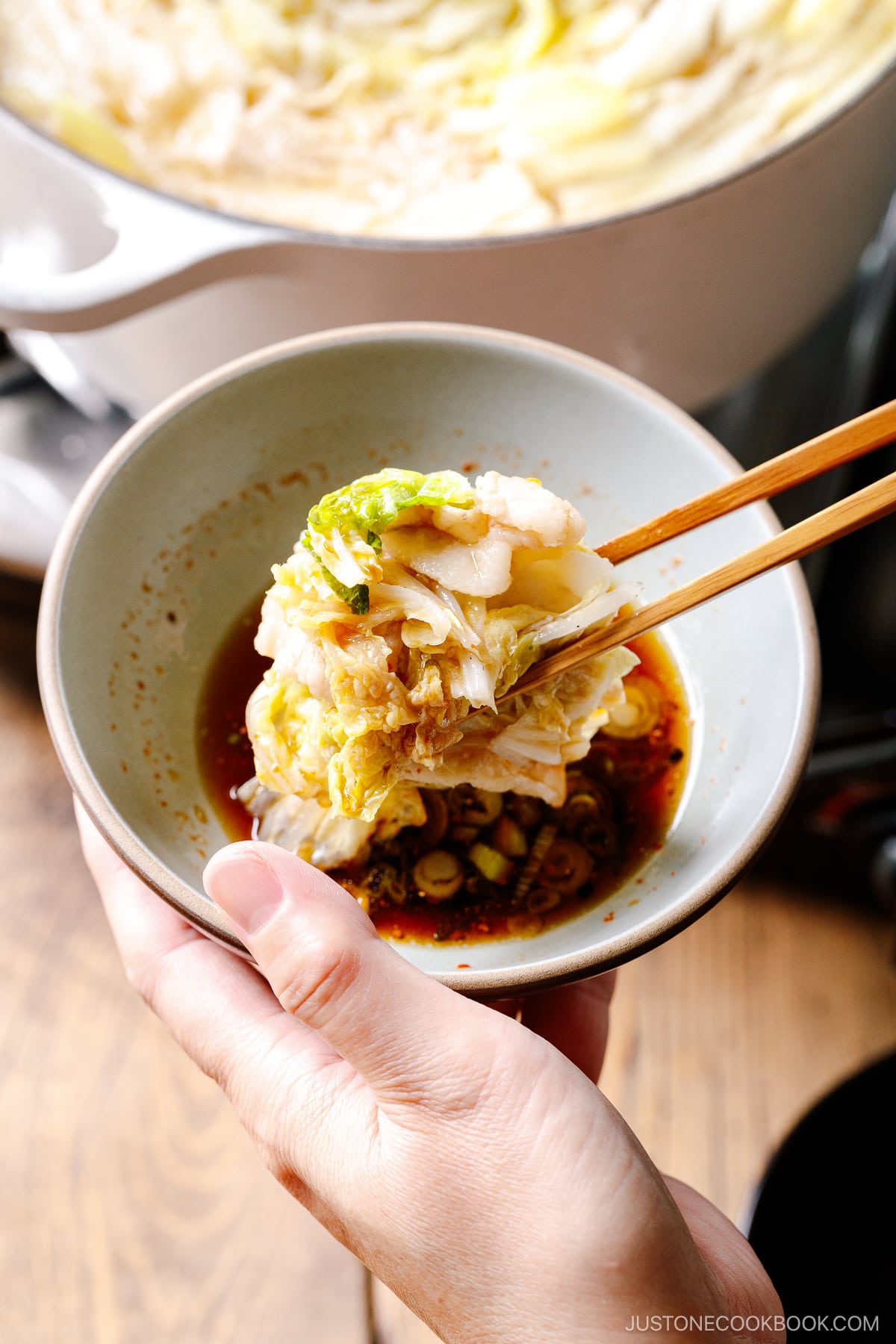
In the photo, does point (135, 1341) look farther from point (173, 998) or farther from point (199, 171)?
point (199, 171)

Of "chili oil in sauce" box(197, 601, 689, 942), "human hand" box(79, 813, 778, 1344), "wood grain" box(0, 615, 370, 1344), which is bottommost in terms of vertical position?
"wood grain" box(0, 615, 370, 1344)

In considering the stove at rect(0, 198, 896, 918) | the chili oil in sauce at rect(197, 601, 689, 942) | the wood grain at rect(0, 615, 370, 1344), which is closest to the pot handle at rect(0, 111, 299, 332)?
the chili oil in sauce at rect(197, 601, 689, 942)

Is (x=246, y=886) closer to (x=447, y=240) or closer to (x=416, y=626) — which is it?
(x=416, y=626)

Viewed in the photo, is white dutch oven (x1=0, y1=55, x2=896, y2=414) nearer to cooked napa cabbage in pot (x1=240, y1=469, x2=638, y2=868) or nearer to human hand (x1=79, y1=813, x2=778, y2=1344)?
cooked napa cabbage in pot (x1=240, y1=469, x2=638, y2=868)

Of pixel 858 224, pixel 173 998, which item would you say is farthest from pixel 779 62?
pixel 173 998

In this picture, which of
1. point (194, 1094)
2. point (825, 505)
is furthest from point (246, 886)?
point (825, 505)

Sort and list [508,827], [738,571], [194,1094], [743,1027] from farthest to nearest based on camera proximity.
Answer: [743,1027] < [194,1094] < [508,827] < [738,571]
